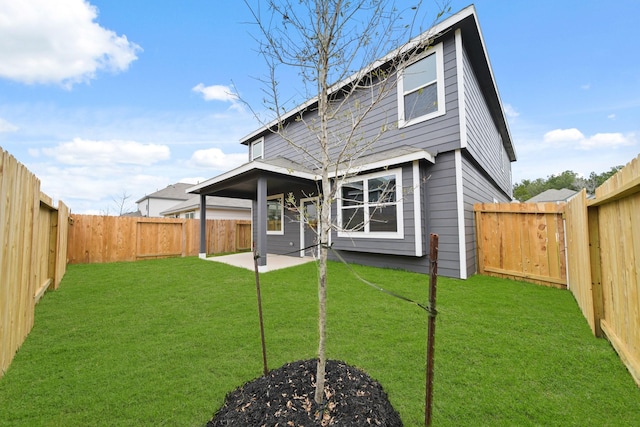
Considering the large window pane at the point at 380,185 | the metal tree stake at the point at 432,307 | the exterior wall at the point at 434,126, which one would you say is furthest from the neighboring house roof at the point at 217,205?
the metal tree stake at the point at 432,307

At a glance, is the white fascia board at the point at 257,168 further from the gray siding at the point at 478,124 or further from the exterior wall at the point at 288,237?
the gray siding at the point at 478,124

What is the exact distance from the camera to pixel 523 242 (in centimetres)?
532

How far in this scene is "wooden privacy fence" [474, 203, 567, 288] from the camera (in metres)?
4.95

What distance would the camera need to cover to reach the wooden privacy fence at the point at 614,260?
1955 mm

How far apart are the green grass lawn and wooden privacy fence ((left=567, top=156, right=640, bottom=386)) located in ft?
0.68

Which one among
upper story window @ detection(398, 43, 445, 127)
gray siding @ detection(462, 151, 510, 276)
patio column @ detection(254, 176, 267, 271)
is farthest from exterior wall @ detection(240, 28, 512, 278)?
patio column @ detection(254, 176, 267, 271)

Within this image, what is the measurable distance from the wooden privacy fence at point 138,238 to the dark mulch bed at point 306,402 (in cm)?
950

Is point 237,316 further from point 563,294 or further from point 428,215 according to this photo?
point 563,294

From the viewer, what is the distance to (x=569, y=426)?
162cm

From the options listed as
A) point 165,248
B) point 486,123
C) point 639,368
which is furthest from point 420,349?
point 165,248

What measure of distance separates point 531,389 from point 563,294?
138 inches

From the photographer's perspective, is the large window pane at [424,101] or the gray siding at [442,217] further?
the large window pane at [424,101]

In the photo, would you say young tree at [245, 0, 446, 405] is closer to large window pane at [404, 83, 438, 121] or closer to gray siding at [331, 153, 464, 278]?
gray siding at [331, 153, 464, 278]

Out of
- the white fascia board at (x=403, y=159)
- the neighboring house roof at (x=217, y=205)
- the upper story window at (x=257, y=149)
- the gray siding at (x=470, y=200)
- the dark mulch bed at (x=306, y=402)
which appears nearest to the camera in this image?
the dark mulch bed at (x=306, y=402)
